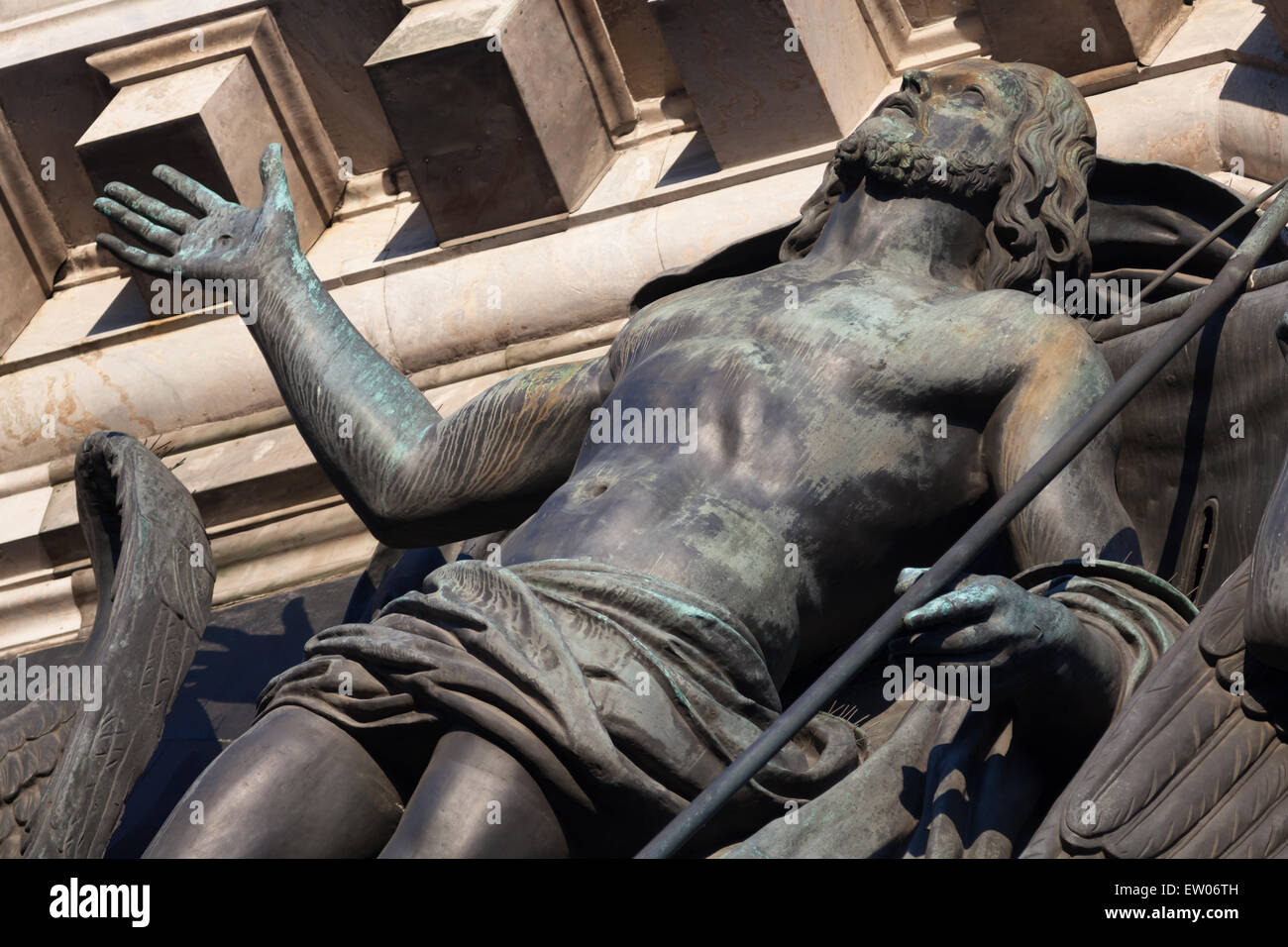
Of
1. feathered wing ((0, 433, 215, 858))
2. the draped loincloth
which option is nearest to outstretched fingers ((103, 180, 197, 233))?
feathered wing ((0, 433, 215, 858))

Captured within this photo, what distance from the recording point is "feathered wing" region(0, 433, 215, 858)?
511cm

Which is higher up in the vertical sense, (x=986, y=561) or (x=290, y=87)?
(x=290, y=87)

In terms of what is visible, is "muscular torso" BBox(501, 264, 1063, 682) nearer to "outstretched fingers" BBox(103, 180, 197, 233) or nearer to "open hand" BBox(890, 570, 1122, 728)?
"open hand" BBox(890, 570, 1122, 728)

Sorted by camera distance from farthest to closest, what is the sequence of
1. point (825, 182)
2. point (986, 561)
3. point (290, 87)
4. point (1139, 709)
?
point (290, 87) < point (825, 182) < point (986, 561) < point (1139, 709)

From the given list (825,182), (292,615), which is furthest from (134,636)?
(825,182)

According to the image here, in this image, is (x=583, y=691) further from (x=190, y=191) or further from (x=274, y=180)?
(x=190, y=191)

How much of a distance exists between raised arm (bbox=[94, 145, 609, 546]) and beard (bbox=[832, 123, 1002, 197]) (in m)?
0.91

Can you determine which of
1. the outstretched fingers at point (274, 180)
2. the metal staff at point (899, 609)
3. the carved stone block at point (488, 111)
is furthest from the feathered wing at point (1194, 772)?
the carved stone block at point (488, 111)

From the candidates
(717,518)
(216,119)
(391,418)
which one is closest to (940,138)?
(717,518)

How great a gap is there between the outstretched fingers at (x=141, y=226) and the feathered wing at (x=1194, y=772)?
3131mm

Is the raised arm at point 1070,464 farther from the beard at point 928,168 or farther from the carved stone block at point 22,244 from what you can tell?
the carved stone block at point 22,244

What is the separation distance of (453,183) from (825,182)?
2414 mm
